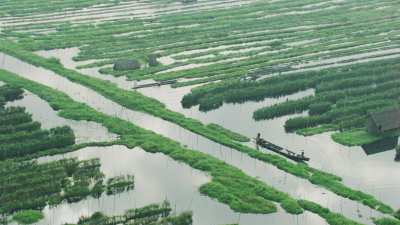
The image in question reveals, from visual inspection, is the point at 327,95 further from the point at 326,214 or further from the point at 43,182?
the point at 43,182

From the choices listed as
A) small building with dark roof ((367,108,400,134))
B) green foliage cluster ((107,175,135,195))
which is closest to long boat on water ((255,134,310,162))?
small building with dark roof ((367,108,400,134))

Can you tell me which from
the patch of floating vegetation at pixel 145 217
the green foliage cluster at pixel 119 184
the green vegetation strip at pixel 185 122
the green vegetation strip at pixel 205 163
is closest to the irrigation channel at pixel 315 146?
the green vegetation strip at pixel 185 122

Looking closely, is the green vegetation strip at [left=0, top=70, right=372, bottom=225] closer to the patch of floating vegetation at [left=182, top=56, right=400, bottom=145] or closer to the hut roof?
the patch of floating vegetation at [left=182, top=56, right=400, bottom=145]

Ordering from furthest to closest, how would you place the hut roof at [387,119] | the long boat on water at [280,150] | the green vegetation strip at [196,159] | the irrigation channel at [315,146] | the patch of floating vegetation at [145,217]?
the hut roof at [387,119] → the long boat on water at [280,150] → the irrigation channel at [315,146] → the green vegetation strip at [196,159] → the patch of floating vegetation at [145,217]

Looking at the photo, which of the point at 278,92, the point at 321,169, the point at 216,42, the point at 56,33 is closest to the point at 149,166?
the point at 321,169

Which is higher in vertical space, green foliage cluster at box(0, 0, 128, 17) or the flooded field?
green foliage cluster at box(0, 0, 128, 17)

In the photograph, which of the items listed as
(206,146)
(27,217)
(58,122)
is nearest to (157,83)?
(58,122)

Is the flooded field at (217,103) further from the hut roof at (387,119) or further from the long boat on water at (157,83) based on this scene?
the hut roof at (387,119)
